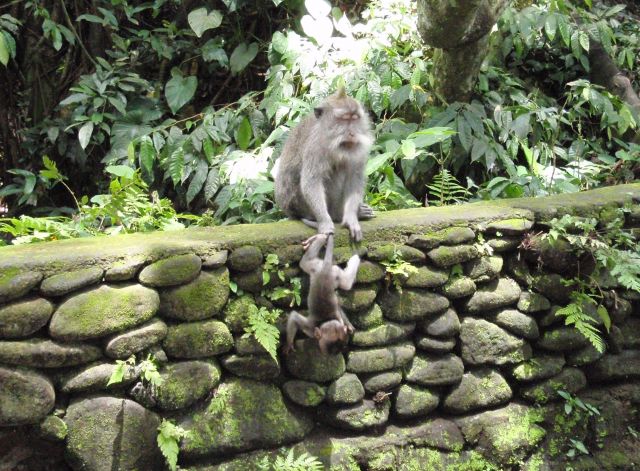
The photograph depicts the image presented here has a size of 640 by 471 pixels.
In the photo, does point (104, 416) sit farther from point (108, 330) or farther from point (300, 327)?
point (300, 327)

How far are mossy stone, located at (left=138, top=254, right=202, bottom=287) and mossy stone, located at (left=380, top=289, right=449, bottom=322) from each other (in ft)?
3.88

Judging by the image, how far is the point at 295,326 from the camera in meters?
3.61

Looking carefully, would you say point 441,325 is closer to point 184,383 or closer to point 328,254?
point 328,254

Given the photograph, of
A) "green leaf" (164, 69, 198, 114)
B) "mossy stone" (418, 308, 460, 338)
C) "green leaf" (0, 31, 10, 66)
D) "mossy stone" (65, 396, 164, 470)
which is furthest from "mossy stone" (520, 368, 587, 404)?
"green leaf" (0, 31, 10, 66)

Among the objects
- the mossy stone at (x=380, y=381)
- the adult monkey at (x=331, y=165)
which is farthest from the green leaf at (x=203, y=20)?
the mossy stone at (x=380, y=381)

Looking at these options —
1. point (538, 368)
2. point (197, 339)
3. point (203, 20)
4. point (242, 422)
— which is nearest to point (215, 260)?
point (197, 339)

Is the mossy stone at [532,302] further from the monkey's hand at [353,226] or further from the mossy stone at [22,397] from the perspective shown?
the mossy stone at [22,397]

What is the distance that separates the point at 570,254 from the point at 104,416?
2973 mm

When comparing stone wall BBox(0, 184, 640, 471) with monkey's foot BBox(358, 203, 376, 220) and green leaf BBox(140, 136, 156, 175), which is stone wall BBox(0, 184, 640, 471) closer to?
monkey's foot BBox(358, 203, 376, 220)

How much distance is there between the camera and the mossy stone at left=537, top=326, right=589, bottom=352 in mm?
4328

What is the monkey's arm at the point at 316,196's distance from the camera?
392 centimetres

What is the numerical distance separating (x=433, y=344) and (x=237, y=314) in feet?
4.06

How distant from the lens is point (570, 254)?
14.1 feet

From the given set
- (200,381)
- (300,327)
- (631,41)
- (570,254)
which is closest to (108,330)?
(200,381)
